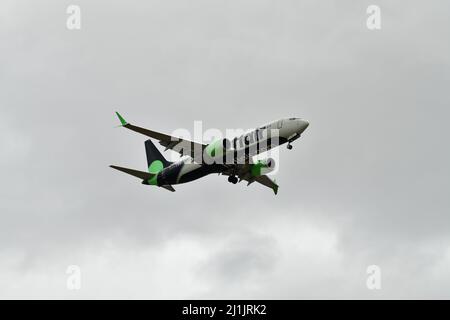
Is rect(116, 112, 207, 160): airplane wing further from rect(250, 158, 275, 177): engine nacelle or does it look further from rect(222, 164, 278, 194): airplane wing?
rect(250, 158, 275, 177): engine nacelle

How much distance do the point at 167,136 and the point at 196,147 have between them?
3.88m

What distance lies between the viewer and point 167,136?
8219 centimetres

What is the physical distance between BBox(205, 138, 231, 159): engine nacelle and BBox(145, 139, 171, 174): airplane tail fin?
482 inches

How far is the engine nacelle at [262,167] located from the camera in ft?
297

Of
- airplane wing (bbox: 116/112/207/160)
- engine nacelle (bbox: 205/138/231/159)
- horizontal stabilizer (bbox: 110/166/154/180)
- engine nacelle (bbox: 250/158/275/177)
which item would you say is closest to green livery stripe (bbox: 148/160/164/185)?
horizontal stabilizer (bbox: 110/166/154/180)

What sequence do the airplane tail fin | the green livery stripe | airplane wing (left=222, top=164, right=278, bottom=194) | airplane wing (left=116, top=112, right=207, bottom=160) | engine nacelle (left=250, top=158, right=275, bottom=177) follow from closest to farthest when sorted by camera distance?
airplane wing (left=116, top=112, right=207, bottom=160)
airplane wing (left=222, top=164, right=278, bottom=194)
engine nacelle (left=250, top=158, right=275, bottom=177)
the green livery stripe
the airplane tail fin

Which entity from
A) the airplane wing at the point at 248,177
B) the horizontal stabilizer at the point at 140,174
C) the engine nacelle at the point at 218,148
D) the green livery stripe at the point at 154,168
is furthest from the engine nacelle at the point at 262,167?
the horizontal stabilizer at the point at 140,174

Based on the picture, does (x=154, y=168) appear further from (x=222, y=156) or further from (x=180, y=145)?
(x=222, y=156)

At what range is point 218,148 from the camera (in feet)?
271

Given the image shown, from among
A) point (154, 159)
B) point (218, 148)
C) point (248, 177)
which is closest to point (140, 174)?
point (154, 159)

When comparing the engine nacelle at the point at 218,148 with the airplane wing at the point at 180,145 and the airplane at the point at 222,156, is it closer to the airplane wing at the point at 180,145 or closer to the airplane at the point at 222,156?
the airplane at the point at 222,156

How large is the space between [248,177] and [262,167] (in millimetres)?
2655

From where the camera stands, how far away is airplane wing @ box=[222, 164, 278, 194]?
293 feet
